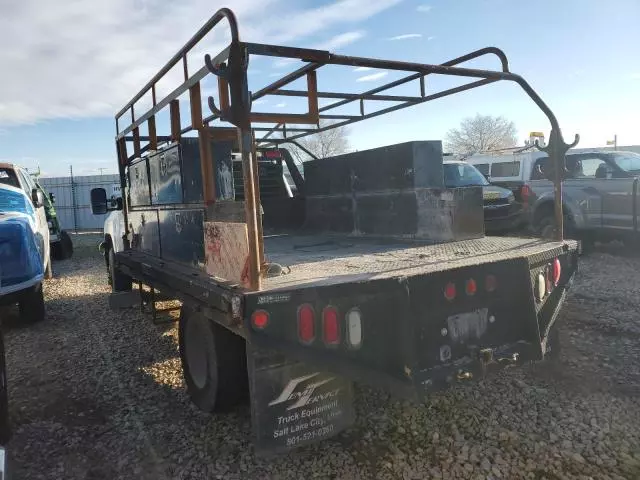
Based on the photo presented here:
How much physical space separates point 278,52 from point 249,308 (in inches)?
47.5

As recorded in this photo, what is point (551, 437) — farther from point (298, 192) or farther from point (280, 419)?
point (298, 192)

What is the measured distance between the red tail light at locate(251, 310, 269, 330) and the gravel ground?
997 millimetres

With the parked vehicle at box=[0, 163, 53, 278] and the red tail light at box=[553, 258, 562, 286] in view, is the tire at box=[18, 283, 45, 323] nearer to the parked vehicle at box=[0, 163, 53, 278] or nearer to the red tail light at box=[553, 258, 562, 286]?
the parked vehicle at box=[0, 163, 53, 278]

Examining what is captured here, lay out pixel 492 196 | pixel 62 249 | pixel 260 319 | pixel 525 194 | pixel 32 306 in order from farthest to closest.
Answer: pixel 62 249 → pixel 492 196 → pixel 525 194 → pixel 32 306 → pixel 260 319

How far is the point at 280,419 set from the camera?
261 centimetres

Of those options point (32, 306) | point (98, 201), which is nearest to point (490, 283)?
point (98, 201)

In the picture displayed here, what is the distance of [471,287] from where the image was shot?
2902 mm

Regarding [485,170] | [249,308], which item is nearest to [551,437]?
[249,308]

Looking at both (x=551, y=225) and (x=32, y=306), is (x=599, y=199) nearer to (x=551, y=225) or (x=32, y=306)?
(x=551, y=225)

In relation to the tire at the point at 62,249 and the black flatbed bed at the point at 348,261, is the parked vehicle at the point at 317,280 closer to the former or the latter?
the black flatbed bed at the point at 348,261

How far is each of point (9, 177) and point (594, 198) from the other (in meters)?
10.0

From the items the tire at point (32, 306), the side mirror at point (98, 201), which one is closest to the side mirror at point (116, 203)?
the side mirror at point (98, 201)

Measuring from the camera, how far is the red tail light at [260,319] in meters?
2.33

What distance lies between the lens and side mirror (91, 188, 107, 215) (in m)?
6.07
